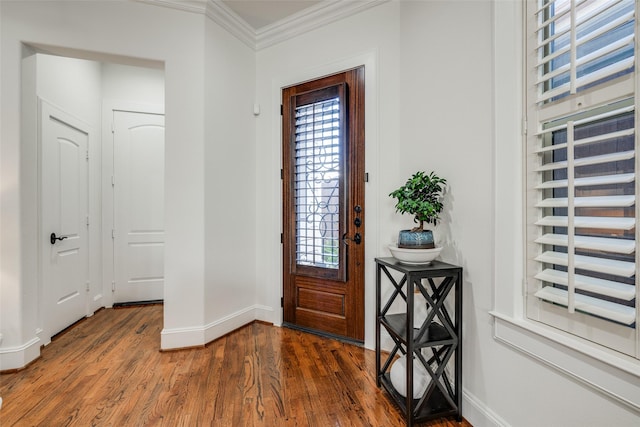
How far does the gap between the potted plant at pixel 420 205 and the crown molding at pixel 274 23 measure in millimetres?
1656

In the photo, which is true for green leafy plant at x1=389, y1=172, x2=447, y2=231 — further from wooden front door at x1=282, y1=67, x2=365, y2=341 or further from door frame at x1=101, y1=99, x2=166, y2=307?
door frame at x1=101, y1=99, x2=166, y2=307

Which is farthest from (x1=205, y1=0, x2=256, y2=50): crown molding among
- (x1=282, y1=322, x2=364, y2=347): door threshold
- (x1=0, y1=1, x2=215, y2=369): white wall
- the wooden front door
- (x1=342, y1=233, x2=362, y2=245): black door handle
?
(x1=282, y1=322, x2=364, y2=347): door threshold

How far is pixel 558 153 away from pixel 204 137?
96.2 inches

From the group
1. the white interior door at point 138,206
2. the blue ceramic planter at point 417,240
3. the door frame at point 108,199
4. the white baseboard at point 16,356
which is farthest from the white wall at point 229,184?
the blue ceramic planter at point 417,240

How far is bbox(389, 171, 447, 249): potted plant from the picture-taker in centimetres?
178

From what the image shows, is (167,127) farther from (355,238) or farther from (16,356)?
(16,356)

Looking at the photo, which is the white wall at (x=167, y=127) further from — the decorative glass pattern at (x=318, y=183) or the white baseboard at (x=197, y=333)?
the decorative glass pattern at (x=318, y=183)

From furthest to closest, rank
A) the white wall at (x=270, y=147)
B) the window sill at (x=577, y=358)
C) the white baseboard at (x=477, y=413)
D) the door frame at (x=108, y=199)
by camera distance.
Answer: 1. the door frame at (x=108, y=199)
2. the white wall at (x=270, y=147)
3. the white baseboard at (x=477, y=413)
4. the window sill at (x=577, y=358)

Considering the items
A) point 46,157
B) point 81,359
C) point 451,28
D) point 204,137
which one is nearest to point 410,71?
point 451,28

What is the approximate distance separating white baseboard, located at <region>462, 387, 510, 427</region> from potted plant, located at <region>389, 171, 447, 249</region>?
84cm

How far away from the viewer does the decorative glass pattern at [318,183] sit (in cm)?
269

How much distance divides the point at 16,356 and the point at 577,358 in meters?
3.32

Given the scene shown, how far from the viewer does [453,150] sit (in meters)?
1.85

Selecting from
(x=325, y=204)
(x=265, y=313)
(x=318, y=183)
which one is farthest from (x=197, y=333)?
(x=318, y=183)
